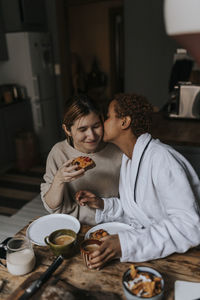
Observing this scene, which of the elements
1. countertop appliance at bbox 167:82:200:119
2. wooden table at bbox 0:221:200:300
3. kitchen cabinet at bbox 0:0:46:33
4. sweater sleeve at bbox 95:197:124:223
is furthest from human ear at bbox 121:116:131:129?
kitchen cabinet at bbox 0:0:46:33

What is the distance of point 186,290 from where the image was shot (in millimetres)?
939

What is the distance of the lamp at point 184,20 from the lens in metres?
0.33

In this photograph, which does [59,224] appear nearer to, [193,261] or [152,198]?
[152,198]

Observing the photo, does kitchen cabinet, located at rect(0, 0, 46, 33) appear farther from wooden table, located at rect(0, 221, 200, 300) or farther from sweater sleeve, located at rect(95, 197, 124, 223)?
wooden table, located at rect(0, 221, 200, 300)

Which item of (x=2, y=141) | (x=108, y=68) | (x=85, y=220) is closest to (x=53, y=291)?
(x=85, y=220)

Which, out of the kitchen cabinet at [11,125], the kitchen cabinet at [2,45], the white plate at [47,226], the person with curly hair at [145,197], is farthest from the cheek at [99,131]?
the kitchen cabinet at [2,45]

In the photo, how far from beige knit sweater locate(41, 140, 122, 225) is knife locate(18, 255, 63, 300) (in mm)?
583

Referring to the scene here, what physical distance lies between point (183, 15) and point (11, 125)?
4264 mm

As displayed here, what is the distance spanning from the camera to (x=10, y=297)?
3.01 ft

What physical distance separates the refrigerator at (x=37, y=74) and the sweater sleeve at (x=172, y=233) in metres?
3.86

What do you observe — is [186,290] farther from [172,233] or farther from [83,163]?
[83,163]

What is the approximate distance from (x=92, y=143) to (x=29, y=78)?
3.34 metres

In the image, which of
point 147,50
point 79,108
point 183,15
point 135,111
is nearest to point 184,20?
point 183,15

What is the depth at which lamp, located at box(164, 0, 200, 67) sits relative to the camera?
1.10 feet
